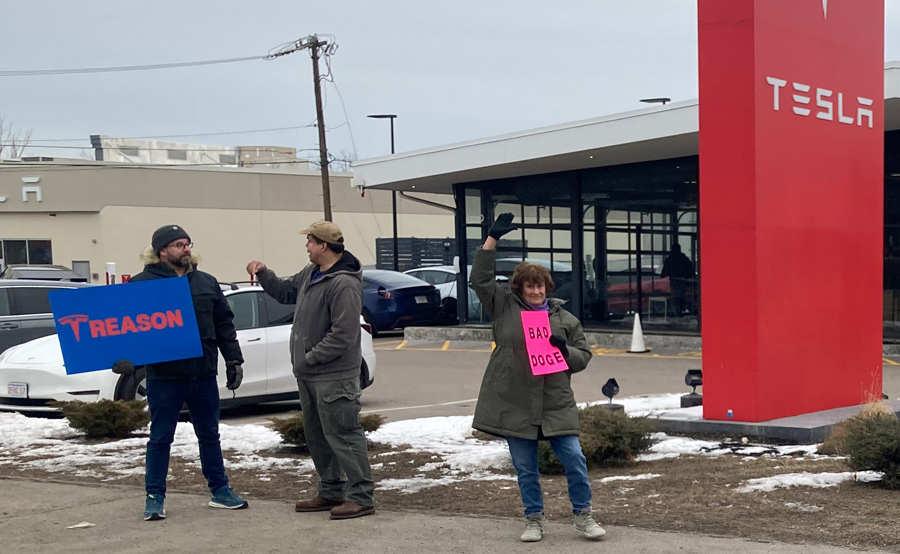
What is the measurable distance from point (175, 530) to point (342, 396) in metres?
1.20

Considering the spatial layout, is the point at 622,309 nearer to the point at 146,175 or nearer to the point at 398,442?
the point at 398,442

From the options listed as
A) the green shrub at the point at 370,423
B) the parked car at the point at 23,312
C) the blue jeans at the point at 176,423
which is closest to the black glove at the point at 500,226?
the blue jeans at the point at 176,423

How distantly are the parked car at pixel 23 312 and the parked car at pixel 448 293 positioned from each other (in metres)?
10.5

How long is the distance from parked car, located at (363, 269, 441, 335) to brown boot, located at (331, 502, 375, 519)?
→ 17393 millimetres

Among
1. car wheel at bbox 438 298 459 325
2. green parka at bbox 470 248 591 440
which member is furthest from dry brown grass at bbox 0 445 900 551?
car wheel at bbox 438 298 459 325

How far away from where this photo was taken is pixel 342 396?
655 cm

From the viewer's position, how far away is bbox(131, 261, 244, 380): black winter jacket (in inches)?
267

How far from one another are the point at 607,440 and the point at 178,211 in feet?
147

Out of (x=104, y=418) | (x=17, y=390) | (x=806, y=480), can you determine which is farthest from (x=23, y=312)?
(x=806, y=480)

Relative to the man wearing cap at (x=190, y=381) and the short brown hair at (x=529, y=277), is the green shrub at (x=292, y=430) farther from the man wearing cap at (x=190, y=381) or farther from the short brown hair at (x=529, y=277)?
the short brown hair at (x=529, y=277)

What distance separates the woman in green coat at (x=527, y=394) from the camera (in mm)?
5914

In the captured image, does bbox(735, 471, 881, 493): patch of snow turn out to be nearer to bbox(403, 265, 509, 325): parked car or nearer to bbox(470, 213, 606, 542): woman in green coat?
bbox(470, 213, 606, 542): woman in green coat

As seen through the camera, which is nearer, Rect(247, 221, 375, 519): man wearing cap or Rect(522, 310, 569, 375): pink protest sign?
Rect(522, 310, 569, 375): pink protest sign

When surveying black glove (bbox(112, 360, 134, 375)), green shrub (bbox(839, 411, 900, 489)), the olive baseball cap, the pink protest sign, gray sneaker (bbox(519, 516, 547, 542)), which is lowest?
gray sneaker (bbox(519, 516, 547, 542))
